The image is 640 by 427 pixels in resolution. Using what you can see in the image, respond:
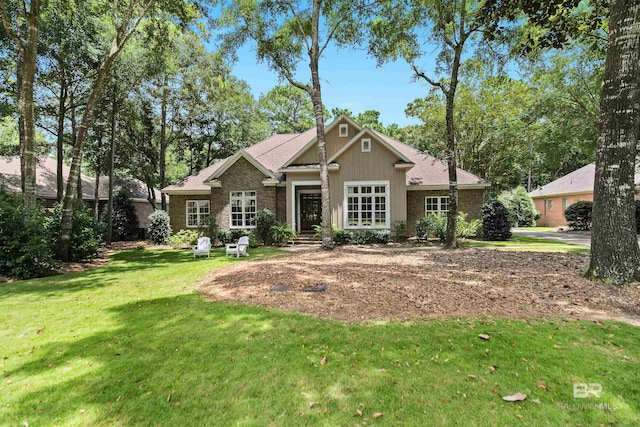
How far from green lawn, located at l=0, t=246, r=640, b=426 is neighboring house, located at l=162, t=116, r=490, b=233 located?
11.5 metres

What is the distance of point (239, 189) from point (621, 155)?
15041mm

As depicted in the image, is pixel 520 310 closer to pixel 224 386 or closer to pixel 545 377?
pixel 545 377

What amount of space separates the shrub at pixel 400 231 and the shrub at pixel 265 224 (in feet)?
19.7

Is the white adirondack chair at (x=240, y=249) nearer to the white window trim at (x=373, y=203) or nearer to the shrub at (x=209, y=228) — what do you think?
the shrub at (x=209, y=228)

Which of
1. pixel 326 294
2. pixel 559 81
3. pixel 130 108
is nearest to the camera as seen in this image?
pixel 326 294

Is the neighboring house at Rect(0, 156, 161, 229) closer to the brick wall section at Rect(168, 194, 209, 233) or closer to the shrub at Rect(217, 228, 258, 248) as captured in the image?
the brick wall section at Rect(168, 194, 209, 233)

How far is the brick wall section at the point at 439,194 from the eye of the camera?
1683 centimetres

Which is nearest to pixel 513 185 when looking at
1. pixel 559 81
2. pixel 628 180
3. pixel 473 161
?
pixel 473 161

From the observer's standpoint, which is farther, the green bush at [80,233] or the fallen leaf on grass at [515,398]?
the green bush at [80,233]

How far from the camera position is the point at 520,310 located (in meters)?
4.86

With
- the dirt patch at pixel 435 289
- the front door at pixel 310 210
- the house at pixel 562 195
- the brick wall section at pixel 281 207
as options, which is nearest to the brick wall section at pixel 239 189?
the brick wall section at pixel 281 207

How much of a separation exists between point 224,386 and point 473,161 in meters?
26.5

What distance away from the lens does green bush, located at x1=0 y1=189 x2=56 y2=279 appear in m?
8.78

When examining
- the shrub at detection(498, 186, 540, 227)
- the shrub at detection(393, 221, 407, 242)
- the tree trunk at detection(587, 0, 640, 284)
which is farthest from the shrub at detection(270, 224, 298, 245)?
the shrub at detection(498, 186, 540, 227)
